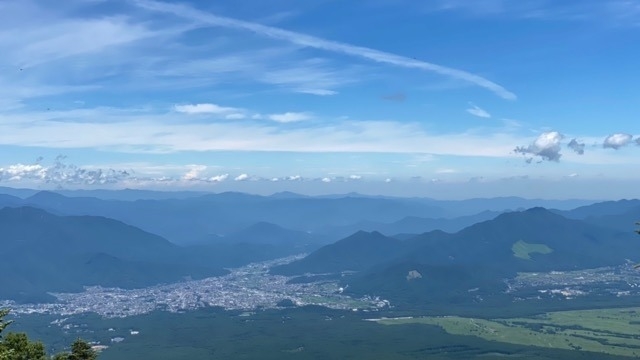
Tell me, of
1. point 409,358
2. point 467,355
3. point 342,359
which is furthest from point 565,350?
point 342,359

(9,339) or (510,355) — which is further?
(510,355)

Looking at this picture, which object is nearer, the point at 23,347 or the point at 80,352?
the point at 23,347

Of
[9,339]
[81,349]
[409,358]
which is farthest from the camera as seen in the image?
[409,358]

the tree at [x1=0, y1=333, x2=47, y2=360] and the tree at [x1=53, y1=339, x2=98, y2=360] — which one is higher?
the tree at [x1=0, y1=333, x2=47, y2=360]

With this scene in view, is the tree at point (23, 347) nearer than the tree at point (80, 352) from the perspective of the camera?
Yes

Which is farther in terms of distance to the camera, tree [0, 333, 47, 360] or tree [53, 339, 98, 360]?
tree [53, 339, 98, 360]

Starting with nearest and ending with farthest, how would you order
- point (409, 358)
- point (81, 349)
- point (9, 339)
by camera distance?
point (9, 339) → point (81, 349) → point (409, 358)

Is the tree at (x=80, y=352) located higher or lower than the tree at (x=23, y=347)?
lower

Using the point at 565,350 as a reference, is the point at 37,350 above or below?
above

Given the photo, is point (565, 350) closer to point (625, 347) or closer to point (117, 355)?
point (625, 347)

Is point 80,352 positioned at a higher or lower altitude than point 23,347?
lower
